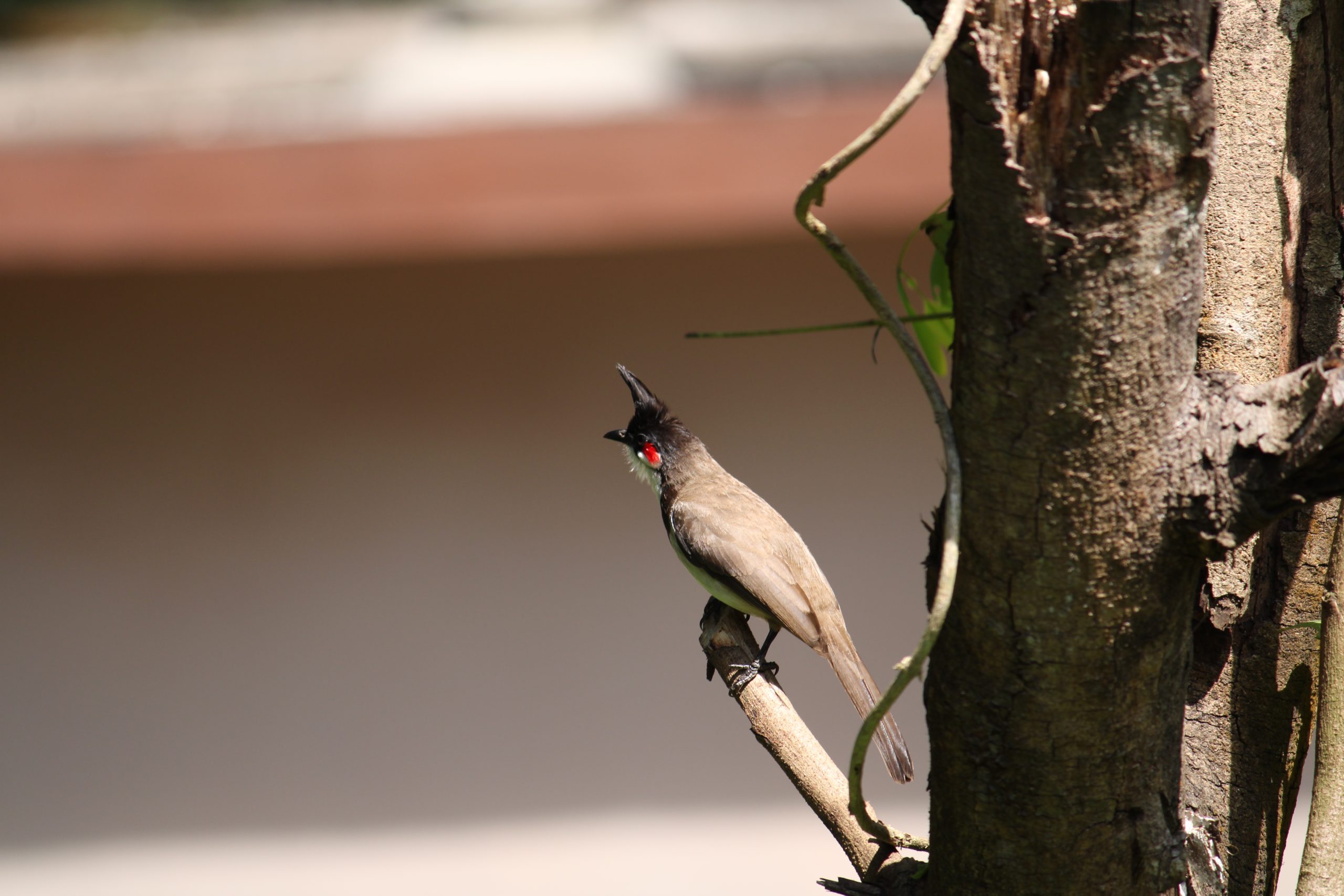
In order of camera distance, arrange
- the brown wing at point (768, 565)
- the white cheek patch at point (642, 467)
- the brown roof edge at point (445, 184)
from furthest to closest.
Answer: the brown roof edge at point (445, 184), the white cheek patch at point (642, 467), the brown wing at point (768, 565)

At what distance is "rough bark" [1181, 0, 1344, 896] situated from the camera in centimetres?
121

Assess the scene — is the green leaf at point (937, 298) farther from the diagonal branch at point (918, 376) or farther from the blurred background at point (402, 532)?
the blurred background at point (402, 532)

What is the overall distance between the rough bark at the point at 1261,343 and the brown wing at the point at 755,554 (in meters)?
1.23

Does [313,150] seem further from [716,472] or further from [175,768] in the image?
[175,768]

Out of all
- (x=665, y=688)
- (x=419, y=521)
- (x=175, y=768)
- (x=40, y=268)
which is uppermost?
(x=40, y=268)

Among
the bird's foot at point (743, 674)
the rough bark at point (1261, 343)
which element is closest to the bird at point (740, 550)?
the bird's foot at point (743, 674)

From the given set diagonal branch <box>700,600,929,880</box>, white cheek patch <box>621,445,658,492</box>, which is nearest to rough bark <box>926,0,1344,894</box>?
diagonal branch <box>700,600,929,880</box>

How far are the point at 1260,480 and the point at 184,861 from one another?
443cm

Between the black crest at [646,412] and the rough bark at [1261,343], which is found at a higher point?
the black crest at [646,412]

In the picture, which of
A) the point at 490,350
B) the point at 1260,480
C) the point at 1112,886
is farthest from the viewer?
the point at 490,350

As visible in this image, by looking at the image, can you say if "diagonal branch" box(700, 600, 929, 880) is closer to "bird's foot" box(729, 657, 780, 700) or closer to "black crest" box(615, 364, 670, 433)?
"bird's foot" box(729, 657, 780, 700)

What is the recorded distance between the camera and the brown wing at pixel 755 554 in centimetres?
247

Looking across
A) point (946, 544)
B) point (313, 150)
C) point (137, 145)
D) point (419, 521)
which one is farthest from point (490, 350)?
point (946, 544)

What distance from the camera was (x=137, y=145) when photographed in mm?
3352
